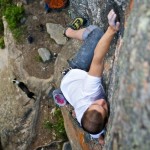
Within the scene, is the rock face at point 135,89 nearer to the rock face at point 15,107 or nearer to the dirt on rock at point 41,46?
Answer: the dirt on rock at point 41,46

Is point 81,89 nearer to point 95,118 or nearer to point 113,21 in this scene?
point 95,118

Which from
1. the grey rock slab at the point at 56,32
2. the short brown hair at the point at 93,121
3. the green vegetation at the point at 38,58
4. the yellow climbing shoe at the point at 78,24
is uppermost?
the yellow climbing shoe at the point at 78,24

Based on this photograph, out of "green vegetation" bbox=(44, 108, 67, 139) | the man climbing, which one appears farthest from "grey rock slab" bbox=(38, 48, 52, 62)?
the man climbing

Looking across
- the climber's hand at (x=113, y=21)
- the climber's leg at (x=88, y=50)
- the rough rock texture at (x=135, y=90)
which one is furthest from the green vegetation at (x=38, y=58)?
the rough rock texture at (x=135, y=90)

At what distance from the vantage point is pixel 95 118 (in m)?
6.18

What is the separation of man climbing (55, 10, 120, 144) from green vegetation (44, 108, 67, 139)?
389 centimetres

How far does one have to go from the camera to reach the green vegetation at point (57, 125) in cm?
1141

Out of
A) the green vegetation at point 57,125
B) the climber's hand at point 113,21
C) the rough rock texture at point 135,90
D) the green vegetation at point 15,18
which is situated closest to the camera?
the rough rock texture at point 135,90

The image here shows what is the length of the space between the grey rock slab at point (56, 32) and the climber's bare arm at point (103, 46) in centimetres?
475

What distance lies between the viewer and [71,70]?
7520mm

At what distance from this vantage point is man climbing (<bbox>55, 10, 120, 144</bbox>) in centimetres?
626

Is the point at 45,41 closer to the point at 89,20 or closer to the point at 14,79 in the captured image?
the point at 14,79

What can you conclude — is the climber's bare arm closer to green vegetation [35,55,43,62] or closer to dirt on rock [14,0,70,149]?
dirt on rock [14,0,70,149]

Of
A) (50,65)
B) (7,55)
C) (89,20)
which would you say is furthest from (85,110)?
(7,55)
